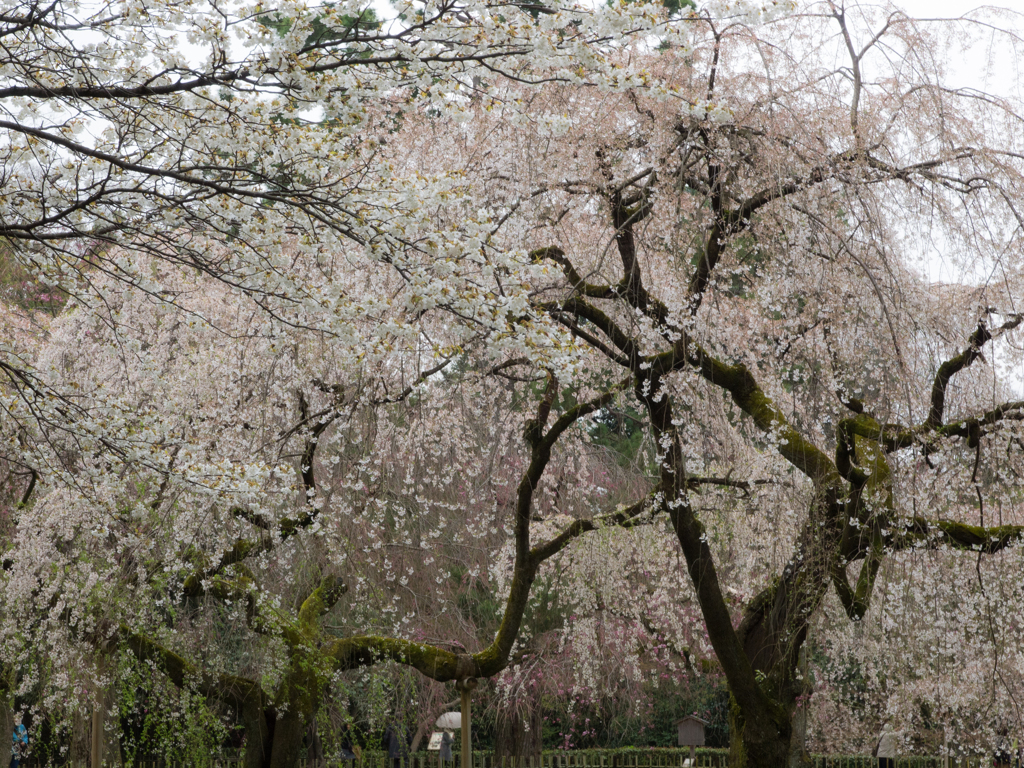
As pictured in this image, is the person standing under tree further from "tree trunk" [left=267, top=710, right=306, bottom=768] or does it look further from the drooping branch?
the drooping branch

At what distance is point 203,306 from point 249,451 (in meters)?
2.08

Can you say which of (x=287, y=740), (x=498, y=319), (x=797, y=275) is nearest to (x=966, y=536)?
(x=797, y=275)

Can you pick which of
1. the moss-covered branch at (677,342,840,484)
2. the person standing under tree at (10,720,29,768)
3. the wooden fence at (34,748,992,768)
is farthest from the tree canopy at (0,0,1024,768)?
the person standing under tree at (10,720,29,768)

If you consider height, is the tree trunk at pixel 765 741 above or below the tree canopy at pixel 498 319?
below

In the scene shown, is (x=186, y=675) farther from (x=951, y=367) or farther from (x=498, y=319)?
(x=951, y=367)

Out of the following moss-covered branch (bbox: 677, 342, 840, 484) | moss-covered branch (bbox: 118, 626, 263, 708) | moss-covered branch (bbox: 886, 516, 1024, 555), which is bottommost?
moss-covered branch (bbox: 118, 626, 263, 708)

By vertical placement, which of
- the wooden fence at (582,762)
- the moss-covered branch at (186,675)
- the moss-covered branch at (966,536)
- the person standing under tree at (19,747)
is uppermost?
the moss-covered branch at (966,536)

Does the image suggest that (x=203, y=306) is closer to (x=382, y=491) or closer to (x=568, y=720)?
(x=382, y=491)

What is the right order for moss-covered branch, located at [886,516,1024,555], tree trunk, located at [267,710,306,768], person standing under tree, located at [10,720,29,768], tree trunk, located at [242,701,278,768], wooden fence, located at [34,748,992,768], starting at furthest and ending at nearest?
person standing under tree, located at [10,720,29,768], wooden fence, located at [34,748,992,768], tree trunk, located at [242,701,278,768], tree trunk, located at [267,710,306,768], moss-covered branch, located at [886,516,1024,555]

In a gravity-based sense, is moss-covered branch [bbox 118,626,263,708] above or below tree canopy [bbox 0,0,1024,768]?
below

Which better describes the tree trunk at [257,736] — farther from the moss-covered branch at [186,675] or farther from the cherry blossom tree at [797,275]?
the cherry blossom tree at [797,275]

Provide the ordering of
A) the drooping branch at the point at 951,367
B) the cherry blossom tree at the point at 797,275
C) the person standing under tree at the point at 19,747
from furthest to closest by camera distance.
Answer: the person standing under tree at the point at 19,747, the drooping branch at the point at 951,367, the cherry blossom tree at the point at 797,275

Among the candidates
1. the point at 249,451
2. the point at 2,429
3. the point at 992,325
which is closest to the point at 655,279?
the point at 992,325

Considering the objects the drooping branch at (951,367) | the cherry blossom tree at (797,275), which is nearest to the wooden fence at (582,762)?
the cherry blossom tree at (797,275)
